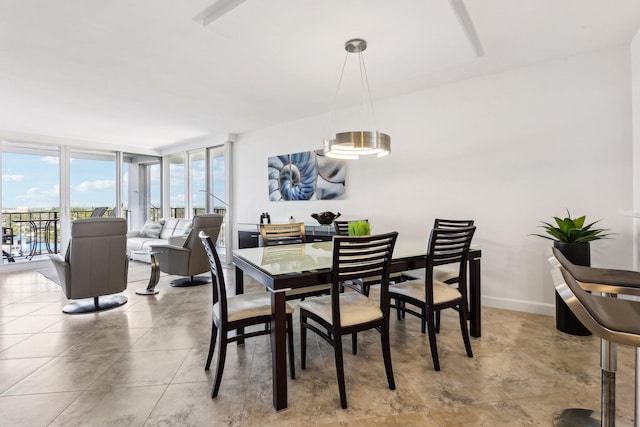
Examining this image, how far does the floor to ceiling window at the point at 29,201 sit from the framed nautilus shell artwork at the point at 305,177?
446 cm

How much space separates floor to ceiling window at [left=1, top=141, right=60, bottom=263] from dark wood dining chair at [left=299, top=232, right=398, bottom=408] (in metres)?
6.74

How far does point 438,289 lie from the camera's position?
7.53 feet

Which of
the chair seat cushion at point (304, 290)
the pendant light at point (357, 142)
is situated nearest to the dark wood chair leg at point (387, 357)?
the chair seat cushion at point (304, 290)

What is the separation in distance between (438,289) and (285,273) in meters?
1.21

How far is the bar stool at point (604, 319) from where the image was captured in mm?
946

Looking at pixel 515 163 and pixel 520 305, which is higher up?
pixel 515 163

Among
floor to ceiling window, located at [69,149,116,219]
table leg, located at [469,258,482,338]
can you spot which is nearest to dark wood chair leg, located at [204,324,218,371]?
table leg, located at [469,258,482,338]

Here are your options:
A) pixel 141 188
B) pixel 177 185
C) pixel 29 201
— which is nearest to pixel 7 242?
pixel 29 201

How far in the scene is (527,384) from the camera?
195cm

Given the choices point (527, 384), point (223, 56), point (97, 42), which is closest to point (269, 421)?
point (527, 384)

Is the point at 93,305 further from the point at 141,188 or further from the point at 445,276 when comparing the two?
the point at 141,188

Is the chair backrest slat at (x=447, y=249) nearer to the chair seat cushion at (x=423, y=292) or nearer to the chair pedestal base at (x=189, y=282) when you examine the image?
the chair seat cushion at (x=423, y=292)

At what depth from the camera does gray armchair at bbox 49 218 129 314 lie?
314cm

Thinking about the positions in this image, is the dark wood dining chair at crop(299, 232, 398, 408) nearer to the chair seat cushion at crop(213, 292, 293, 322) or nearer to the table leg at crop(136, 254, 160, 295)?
the chair seat cushion at crop(213, 292, 293, 322)
